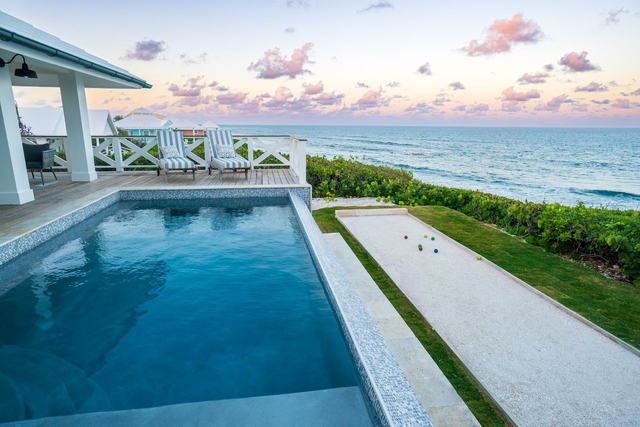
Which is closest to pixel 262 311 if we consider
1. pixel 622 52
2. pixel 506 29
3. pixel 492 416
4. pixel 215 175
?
pixel 492 416

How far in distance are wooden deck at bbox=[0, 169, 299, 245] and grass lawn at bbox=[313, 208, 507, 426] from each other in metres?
4.12

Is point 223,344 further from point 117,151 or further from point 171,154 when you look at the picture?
point 117,151

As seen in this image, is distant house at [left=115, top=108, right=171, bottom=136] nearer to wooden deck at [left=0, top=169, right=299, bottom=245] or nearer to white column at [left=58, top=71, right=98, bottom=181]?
wooden deck at [left=0, top=169, right=299, bottom=245]

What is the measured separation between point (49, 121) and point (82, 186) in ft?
67.9

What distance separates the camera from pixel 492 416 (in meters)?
2.37

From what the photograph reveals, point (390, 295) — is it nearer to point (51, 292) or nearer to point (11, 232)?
point (51, 292)

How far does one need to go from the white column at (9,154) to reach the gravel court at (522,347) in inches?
241

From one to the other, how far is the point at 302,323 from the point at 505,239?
14.1 feet

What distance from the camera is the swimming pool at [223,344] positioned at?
2.28 m

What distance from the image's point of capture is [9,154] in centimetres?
587

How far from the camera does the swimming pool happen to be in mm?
2283

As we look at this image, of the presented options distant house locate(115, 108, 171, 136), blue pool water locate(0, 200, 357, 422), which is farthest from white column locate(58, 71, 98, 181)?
distant house locate(115, 108, 171, 136)

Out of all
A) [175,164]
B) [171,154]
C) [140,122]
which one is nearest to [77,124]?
[171,154]

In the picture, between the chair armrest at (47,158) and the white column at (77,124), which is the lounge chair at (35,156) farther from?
the white column at (77,124)
